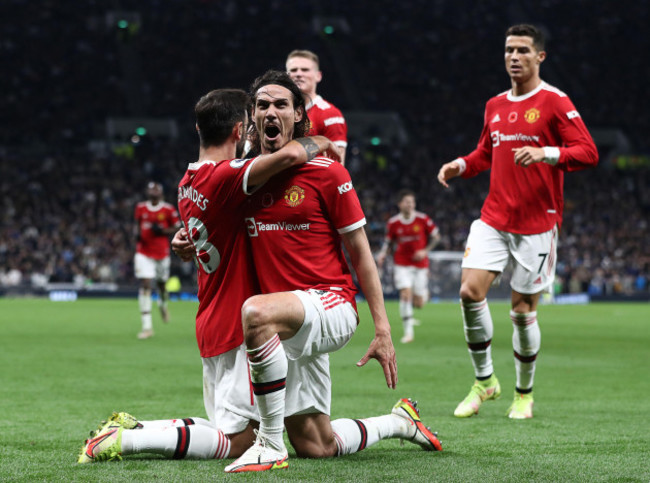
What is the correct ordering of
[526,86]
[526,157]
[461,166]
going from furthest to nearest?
[461,166]
[526,86]
[526,157]

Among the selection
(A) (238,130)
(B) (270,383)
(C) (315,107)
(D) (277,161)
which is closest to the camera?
(B) (270,383)

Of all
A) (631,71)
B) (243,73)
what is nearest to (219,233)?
(243,73)

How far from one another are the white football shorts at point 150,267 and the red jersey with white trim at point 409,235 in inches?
157

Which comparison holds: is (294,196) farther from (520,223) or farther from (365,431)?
(520,223)

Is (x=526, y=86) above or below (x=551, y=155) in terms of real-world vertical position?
above

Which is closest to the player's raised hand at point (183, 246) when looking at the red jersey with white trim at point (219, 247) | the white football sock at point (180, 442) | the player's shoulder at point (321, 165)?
the red jersey with white trim at point (219, 247)

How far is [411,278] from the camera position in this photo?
52.2 ft

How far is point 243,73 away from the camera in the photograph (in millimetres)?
41031

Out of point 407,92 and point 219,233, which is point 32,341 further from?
point 407,92

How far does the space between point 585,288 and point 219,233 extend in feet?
101

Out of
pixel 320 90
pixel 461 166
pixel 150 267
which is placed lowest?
pixel 150 267

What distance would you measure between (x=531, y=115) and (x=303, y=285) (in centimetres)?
298

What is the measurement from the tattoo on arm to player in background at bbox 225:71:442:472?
0.14 ft

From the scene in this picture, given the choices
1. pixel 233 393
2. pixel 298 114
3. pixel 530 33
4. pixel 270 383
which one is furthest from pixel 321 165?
pixel 530 33
